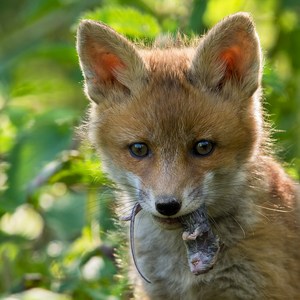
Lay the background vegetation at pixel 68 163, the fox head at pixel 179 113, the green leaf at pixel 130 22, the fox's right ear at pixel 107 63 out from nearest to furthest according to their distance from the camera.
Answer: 1. the fox head at pixel 179 113
2. the fox's right ear at pixel 107 63
3. the background vegetation at pixel 68 163
4. the green leaf at pixel 130 22

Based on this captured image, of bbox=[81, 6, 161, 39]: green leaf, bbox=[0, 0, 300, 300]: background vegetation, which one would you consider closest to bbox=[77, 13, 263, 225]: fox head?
bbox=[0, 0, 300, 300]: background vegetation

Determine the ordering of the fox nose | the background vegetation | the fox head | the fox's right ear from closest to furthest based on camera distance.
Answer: the fox nose < the fox head < the fox's right ear < the background vegetation

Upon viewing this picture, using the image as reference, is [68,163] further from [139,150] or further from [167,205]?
[167,205]

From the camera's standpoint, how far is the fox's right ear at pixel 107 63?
21.6ft

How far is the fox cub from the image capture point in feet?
20.6

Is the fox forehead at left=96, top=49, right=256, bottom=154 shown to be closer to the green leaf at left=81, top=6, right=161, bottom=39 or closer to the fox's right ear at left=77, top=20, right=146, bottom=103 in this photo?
the fox's right ear at left=77, top=20, right=146, bottom=103

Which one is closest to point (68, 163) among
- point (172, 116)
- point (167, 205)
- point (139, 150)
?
point (139, 150)

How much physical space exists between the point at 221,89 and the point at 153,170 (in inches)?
29.0

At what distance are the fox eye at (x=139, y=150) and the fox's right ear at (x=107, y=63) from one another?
407 mm

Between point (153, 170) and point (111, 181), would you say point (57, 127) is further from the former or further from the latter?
point (153, 170)

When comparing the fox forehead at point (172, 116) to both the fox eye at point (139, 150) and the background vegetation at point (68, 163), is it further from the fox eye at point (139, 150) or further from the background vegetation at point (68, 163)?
the background vegetation at point (68, 163)

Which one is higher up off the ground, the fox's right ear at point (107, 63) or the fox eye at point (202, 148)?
the fox's right ear at point (107, 63)

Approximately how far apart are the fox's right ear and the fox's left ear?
375 millimetres

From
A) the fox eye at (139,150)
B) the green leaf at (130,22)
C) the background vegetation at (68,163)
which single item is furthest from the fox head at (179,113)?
the green leaf at (130,22)
